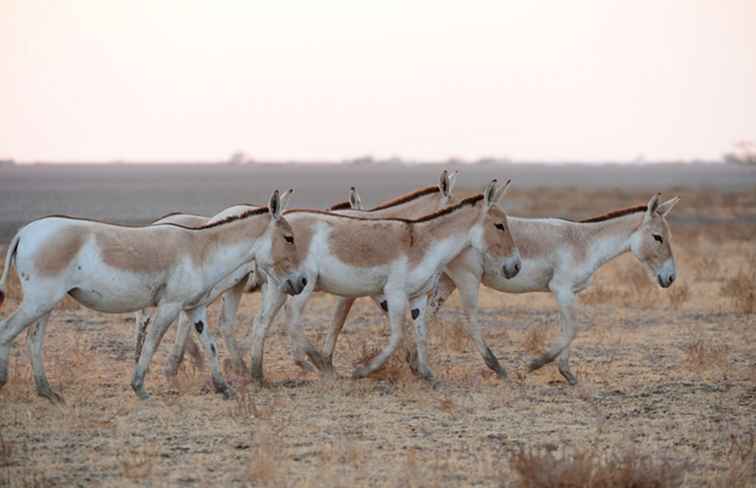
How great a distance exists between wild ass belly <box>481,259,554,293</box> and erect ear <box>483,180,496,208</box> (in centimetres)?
71

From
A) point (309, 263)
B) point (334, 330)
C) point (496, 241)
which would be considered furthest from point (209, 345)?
point (496, 241)

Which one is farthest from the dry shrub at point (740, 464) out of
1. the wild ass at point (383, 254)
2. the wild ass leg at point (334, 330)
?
the wild ass leg at point (334, 330)

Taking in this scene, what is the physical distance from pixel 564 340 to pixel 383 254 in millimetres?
2042

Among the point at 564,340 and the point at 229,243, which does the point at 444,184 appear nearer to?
the point at 564,340

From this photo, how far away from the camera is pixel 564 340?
472 inches

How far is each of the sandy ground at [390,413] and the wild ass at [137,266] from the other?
0.77 meters

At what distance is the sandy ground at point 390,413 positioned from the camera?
8586mm

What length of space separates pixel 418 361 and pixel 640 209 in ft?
10.2

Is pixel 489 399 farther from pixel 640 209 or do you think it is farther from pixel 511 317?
pixel 511 317

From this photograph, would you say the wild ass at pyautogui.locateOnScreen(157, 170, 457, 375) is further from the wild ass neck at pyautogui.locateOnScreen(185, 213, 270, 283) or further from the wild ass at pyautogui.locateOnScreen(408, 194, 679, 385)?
the wild ass at pyautogui.locateOnScreen(408, 194, 679, 385)

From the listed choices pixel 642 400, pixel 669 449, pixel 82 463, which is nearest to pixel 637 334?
pixel 642 400

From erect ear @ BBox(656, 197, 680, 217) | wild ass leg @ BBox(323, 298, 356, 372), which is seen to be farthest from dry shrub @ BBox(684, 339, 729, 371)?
wild ass leg @ BBox(323, 298, 356, 372)

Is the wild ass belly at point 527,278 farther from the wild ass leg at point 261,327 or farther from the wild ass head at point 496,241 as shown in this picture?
the wild ass leg at point 261,327

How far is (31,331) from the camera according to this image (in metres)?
10.8
